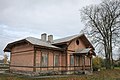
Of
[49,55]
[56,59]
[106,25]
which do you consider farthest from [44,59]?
[106,25]

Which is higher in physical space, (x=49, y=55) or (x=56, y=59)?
(x=49, y=55)

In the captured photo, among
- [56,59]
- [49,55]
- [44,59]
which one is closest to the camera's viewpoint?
[44,59]

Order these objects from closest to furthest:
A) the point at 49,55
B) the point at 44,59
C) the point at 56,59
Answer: the point at 44,59
the point at 49,55
the point at 56,59

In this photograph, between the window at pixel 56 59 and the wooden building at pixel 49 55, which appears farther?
the window at pixel 56 59

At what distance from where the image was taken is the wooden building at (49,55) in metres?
19.3

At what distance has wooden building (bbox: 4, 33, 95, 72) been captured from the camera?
19.3m

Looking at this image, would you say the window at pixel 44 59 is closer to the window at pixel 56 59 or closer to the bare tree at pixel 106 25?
the window at pixel 56 59

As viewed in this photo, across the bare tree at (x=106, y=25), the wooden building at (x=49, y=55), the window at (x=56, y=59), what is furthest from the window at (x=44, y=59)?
the bare tree at (x=106, y=25)

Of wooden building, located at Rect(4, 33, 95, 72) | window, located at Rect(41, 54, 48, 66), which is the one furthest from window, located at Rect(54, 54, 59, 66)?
window, located at Rect(41, 54, 48, 66)

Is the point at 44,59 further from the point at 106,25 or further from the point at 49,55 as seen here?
the point at 106,25

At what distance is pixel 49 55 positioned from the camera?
68.4ft

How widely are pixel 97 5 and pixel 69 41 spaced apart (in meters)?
14.3

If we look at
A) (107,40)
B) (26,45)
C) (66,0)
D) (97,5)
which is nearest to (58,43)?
(26,45)

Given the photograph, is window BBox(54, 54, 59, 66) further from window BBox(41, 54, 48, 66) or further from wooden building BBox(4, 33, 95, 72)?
window BBox(41, 54, 48, 66)
